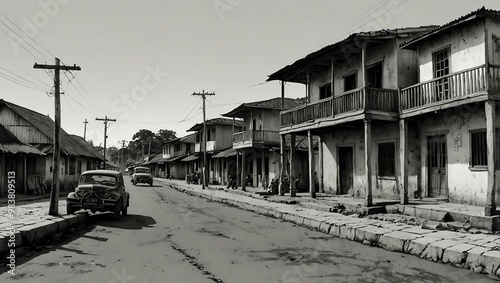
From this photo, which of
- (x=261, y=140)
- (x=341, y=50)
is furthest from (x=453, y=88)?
(x=261, y=140)

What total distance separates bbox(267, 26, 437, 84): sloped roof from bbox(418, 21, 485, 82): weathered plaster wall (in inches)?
48.8

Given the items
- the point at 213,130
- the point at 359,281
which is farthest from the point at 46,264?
the point at 213,130

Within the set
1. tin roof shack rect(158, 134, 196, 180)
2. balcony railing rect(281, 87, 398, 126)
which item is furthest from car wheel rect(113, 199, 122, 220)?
tin roof shack rect(158, 134, 196, 180)

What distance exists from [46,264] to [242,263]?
12.0 ft

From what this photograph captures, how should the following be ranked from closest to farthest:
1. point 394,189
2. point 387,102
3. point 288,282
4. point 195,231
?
point 288,282 → point 195,231 → point 387,102 → point 394,189

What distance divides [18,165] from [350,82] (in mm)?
20642

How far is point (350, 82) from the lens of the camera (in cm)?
1900

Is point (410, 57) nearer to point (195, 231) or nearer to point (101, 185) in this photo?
point (195, 231)

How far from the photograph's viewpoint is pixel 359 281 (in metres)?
5.77

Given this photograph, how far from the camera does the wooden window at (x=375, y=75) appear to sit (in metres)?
16.9

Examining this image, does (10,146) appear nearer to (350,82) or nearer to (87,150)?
(87,150)

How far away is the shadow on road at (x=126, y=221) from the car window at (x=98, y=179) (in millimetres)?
1277

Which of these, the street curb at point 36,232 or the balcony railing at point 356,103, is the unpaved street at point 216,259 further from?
the balcony railing at point 356,103

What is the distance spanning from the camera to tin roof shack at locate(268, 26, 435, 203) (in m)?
14.6
